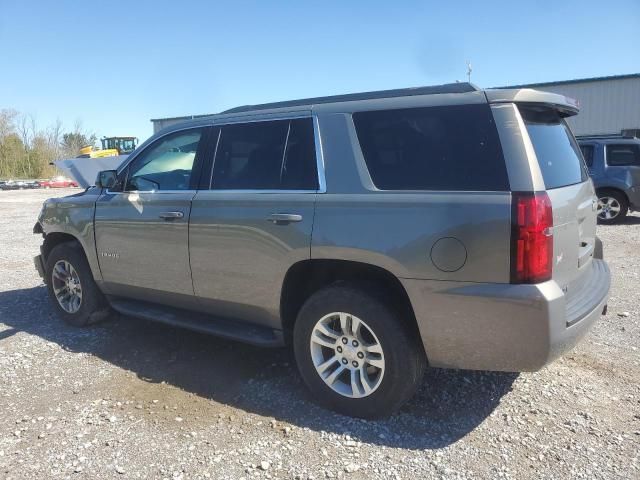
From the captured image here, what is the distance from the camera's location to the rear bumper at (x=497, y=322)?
2646 millimetres

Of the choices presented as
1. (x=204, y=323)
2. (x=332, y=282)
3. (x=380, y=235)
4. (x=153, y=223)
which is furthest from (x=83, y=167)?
(x=380, y=235)

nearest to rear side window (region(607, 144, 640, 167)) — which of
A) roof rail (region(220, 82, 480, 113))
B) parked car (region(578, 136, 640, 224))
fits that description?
parked car (region(578, 136, 640, 224))

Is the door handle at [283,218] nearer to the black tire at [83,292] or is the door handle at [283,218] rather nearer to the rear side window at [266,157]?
the rear side window at [266,157]

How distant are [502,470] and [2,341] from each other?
14.5ft

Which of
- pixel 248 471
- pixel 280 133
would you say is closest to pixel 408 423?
pixel 248 471

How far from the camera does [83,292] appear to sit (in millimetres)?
4910

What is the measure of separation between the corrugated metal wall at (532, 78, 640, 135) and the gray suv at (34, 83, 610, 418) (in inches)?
898

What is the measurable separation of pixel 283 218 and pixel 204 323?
1180mm

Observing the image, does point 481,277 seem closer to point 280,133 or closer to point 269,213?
point 269,213

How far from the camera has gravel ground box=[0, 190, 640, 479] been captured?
282 cm

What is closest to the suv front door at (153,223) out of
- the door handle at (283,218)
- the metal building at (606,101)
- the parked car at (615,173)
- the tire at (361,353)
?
the door handle at (283,218)

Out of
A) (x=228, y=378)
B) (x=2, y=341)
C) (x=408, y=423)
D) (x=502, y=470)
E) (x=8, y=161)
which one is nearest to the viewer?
(x=502, y=470)

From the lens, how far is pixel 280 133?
362cm

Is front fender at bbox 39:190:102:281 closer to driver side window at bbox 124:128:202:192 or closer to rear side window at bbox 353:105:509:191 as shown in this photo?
driver side window at bbox 124:128:202:192
